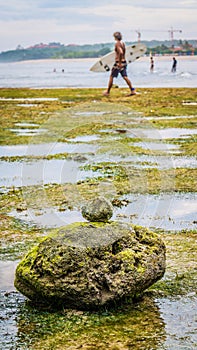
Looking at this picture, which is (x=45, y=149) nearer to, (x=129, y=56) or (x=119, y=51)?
(x=119, y=51)

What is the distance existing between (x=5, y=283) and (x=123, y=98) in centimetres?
2143

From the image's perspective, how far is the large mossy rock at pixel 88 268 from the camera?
6.69 m

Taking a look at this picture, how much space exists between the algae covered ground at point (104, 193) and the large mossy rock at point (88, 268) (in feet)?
0.62

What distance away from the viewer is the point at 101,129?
2011 cm

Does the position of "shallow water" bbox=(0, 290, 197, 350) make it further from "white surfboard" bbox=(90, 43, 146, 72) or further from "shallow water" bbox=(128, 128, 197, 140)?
"white surfboard" bbox=(90, 43, 146, 72)

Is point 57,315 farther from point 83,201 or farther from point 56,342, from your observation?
point 83,201

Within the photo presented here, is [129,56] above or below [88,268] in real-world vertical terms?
above

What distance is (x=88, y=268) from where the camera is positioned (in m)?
6.69

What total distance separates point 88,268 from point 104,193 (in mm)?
5329

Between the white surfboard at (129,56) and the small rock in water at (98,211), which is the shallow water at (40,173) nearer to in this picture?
the small rock in water at (98,211)

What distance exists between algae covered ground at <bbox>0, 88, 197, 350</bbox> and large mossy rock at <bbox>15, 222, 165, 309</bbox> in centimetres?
19

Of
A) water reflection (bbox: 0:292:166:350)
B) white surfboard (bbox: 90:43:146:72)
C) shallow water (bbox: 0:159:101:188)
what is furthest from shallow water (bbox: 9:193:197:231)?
white surfboard (bbox: 90:43:146:72)

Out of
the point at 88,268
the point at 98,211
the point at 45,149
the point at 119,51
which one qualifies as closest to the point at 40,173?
the point at 45,149

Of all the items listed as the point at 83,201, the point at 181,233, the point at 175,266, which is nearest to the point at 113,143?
the point at 83,201
